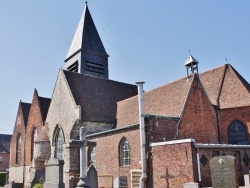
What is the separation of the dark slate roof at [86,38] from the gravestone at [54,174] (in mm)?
17922

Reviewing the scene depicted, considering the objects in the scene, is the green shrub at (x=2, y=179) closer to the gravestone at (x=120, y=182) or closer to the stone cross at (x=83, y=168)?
the gravestone at (x=120, y=182)

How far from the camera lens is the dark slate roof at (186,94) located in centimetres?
2106

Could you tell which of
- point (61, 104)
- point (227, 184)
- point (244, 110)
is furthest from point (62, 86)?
point (227, 184)

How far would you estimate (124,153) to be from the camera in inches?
770

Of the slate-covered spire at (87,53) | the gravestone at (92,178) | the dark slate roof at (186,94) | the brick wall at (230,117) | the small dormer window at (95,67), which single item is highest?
the slate-covered spire at (87,53)

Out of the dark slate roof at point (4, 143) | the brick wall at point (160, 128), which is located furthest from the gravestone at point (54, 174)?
the dark slate roof at point (4, 143)

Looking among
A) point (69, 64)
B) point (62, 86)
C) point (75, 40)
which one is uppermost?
point (75, 40)

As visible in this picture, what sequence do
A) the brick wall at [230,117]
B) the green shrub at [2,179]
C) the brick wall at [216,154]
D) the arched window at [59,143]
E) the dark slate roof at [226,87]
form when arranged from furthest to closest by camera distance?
the green shrub at [2,179] < the arched window at [59,143] < the dark slate roof at [226,87] < the brick wall at [230,117] < the brick wall at [216,154]

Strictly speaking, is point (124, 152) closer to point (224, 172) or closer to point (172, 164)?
point (172, 164)

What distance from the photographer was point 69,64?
108 ft

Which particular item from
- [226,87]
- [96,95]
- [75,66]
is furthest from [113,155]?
[75,66]

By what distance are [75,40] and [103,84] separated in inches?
297

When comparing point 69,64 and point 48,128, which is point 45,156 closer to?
point 48,128

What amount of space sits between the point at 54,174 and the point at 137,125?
5930mm
